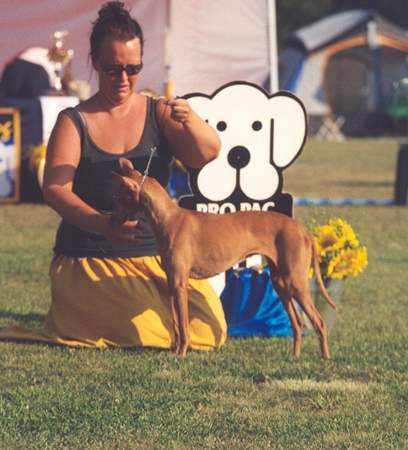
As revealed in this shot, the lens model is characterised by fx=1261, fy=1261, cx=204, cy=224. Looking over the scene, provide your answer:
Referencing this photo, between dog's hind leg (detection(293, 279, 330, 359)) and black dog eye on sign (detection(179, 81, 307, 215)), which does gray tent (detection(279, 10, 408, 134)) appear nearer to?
black dog eye on sign (detection(179, 81, 307, 215))

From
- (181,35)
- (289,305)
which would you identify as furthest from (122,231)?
(181,35)

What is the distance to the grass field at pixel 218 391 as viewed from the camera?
4082 millimetres

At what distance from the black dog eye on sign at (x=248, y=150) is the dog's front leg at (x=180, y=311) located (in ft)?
3.22

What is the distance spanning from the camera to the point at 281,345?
226 inches

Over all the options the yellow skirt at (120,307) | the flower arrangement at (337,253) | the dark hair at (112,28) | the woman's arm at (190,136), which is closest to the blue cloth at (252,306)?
the flower arrangement at (337,253)

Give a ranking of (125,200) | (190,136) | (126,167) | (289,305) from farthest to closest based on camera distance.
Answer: (289,305)
(190,136)
(126,167)
(125,200)

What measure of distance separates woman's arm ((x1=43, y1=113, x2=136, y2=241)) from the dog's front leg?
0.44 m

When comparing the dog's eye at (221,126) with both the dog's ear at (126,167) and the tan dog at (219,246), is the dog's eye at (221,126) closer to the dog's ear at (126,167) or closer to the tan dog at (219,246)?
the tan dog at (219,246)

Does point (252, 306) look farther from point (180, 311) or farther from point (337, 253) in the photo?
point (180, 311)

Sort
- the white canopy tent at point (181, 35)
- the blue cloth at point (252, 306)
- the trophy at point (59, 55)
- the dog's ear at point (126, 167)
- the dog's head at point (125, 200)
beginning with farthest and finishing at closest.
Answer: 1. the trophy at point (59, 55)
2. the white canopy tent at point (181, 35)
3. the blue cloth at point (252, 306)
4. the dog's ear at point (126, 167)
5. the dog's head at point (125, 200)

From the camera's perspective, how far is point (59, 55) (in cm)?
1208

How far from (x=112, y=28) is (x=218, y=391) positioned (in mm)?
1531

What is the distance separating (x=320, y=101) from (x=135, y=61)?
27844 millimetres

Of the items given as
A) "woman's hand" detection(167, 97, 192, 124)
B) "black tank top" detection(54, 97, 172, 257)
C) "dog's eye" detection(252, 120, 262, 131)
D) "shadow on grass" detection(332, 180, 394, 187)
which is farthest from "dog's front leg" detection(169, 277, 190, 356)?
"shadow on grass" detection(332, 180, 394, 187)
